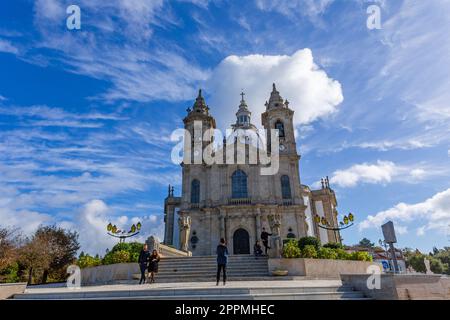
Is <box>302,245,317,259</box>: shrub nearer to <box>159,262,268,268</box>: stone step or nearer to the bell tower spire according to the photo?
<box>159,262,268,268</box>: stone step

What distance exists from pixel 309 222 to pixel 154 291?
28833 millimetres

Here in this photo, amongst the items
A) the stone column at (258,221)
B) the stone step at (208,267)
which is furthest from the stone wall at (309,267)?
the stone column at (258,221)

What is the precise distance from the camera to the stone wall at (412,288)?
21.6ft

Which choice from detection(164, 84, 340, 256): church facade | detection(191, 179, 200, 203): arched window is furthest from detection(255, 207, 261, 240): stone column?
detection(191, 179, 200, 203): arched window

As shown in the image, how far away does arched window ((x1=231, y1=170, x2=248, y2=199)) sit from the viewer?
31.2 metres

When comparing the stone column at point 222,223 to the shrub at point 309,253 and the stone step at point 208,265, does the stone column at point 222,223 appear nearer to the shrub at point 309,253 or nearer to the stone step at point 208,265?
the stone step at point 208,265

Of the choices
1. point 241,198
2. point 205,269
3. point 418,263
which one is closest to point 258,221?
point 241,198

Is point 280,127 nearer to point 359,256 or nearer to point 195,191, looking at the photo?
point 195,191

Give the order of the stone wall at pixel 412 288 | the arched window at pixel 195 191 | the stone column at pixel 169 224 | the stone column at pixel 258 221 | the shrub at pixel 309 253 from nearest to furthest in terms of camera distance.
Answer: the stone wall at pixel 412 288 → the shrub at pixel 309 253 → the stone column at pixel 258 221 → the arched window at pixel 195 191 → the stone column at pixel 169 224

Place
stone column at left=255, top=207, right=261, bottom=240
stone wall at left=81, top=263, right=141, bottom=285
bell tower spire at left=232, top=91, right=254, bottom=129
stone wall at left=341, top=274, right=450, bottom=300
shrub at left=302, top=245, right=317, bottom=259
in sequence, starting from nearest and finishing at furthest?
1. stone wall at left=341, top=274, right=450, bottom=300
2. stone wall at left=81, top=263, right=141, bottom=285
3. shrub at left=302, top=245, right=317, bottom=259
4. stone column at left=255, top=207, right=261, bottom=240
5. bell tower spire at left=232, top=91, right=254, bottom=129

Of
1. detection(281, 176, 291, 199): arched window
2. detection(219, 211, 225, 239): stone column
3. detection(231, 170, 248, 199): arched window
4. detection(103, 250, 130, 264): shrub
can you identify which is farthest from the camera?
detection(231, 170, 248, 199): arched window

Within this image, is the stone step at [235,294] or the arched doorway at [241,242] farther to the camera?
the arched doorway at [241,242]

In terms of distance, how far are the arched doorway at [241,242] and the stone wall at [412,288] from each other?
2217 centimetres

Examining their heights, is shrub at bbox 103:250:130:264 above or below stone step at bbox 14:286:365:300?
above
